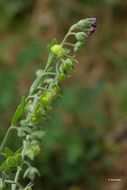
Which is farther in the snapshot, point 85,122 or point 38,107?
point 85,122

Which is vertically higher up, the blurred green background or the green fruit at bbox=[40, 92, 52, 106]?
the blurred green background

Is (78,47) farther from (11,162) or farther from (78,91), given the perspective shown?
(78,91)

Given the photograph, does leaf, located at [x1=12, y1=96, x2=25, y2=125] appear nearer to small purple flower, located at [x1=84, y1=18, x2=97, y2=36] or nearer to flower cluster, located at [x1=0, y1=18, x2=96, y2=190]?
flower cluster, located at [x1=0, y1=18, x2=96, y2=190]

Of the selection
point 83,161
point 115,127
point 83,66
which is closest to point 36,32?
point 83,66

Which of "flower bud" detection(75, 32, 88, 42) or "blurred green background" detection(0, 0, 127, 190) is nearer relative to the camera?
"flower bud" detection(75, 32, 88, 42)

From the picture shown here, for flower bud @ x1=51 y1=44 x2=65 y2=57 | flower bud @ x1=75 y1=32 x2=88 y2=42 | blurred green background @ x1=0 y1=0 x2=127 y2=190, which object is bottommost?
flower bud @ x1=51 y1=44 x2=65 y2=57

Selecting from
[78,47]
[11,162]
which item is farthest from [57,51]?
[11,162]

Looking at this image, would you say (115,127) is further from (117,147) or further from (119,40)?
(119,40)

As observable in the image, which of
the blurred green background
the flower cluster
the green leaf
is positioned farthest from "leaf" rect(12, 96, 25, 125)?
the blurred green background
